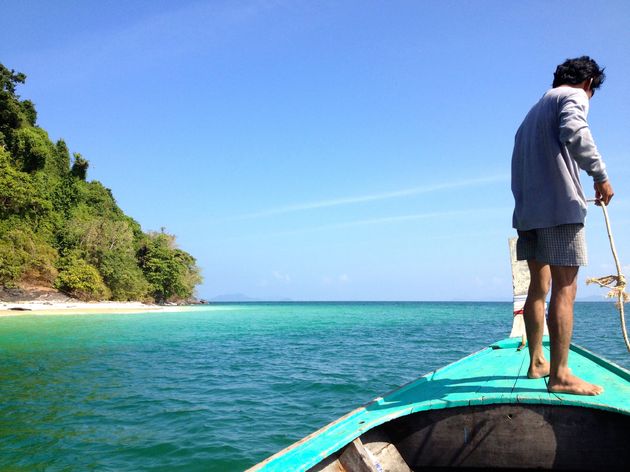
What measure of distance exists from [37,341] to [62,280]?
2909 cm

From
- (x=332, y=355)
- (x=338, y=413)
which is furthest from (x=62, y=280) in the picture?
(x=338, y=413)

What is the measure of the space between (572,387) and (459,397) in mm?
658

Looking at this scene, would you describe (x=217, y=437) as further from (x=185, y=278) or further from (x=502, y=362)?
(x=185, y=278)

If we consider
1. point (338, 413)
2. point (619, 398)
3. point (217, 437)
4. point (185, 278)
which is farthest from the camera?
point (185, 278)

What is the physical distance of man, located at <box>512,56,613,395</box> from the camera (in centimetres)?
282

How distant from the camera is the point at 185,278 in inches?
2621

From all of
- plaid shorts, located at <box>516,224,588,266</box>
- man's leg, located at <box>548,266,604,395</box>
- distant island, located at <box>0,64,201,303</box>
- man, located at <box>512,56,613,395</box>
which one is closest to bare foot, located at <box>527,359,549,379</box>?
man, located at <box>512,56,613,395</box>

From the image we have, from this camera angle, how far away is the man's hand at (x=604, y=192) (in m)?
Answer: 2.91

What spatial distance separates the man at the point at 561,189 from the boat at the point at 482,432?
0.64 feet

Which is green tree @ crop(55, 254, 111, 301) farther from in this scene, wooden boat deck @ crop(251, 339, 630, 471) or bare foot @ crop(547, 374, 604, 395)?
bare foot @ crop(547, 374, 604, 395)

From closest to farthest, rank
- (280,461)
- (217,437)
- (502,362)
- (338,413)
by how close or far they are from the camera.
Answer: (280,461) → (502,362) → (217,437) → (338,413)

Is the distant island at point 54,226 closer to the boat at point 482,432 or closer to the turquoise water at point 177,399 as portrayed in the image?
the turquoise water at point 177,399

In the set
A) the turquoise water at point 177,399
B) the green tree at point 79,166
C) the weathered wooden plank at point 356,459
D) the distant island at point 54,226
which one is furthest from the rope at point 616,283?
the green tree at point 79,166

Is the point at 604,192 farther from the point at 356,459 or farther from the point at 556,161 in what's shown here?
the point at 356,459
